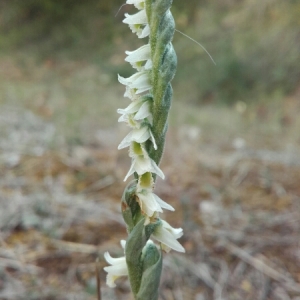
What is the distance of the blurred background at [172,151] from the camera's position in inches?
63.9

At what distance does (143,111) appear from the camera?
74 cm

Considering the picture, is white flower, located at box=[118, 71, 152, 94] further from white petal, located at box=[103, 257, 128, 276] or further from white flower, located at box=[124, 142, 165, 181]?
white petal, located at box=[103, 257, 128, 276]

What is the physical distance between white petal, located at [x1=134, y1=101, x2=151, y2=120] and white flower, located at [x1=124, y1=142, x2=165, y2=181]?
0.16 feet

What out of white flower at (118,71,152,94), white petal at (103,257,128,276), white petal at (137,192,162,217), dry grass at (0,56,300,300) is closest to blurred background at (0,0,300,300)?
dry grass at (0,56,300,300)

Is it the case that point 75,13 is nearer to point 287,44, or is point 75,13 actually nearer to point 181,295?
point 287,44

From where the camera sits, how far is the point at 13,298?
1389mm

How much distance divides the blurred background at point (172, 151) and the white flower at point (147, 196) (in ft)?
2.52

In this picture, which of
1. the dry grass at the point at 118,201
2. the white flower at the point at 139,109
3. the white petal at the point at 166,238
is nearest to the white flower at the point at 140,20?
the white flower at the point at 139,109

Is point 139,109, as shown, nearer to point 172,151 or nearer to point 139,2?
point 139,2

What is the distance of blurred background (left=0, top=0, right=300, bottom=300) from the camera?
5.33 ft

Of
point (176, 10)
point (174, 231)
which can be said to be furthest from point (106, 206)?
point (176, 10)

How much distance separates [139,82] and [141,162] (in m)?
0.14

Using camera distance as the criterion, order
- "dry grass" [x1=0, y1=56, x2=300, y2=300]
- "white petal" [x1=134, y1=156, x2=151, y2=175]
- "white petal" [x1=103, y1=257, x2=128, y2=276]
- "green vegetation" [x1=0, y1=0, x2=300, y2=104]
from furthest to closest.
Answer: "green vegetation" [x1=0, y1=0, x2=300, y2=104]
"dry grass" [x1=0, y1=56, x2=300, y2=300]
"white petal" [x1=103, y1=257, x2=128, y2=276]
"white petal" [x1=134, y1=156, x2=151, y2=175]

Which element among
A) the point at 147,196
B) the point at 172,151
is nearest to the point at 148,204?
the point at 147,196
